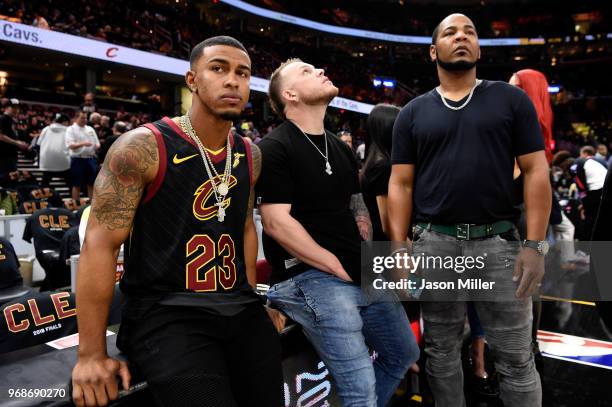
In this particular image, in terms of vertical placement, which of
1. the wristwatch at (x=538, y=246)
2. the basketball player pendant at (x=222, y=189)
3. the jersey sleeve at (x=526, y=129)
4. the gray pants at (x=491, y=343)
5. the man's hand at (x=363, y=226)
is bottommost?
the gray pants at (x=491, y=343)

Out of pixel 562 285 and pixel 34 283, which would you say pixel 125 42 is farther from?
pixel 562 285

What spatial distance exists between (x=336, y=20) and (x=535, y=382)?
4020cm

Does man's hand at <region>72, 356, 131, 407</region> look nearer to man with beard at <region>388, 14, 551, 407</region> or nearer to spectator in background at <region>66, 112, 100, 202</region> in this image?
man with beard at <region>388, 14, 551, 407</region>

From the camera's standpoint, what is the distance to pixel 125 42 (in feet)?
61.4

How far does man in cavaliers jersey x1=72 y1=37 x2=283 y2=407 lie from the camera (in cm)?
137

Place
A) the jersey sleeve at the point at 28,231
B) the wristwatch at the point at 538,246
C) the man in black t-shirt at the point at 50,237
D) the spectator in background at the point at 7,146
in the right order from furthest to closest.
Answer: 1. the spectator in background at the point at 7,146
2. the jersey sleeve at the point at 28,231
3. the man in black t-shirt at the point at 50,237
4. the wristwatch at the point at 538,246

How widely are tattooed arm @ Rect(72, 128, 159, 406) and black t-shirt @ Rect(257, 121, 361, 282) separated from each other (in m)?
0.63

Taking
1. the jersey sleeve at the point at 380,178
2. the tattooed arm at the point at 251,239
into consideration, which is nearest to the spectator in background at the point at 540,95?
the jersey sleeve at the point at 380,178

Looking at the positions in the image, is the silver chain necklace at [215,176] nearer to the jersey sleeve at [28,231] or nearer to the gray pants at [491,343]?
the gray pants at [491,343]

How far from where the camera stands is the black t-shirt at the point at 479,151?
6.73 feet

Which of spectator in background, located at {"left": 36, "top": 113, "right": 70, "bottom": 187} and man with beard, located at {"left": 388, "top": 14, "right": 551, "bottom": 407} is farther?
spectator in background, located at {"left": 36, "top": 113, "right": 70, "bottom": 187}

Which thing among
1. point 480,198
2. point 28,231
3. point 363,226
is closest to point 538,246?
point 480,198

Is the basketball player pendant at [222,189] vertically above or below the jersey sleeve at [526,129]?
below

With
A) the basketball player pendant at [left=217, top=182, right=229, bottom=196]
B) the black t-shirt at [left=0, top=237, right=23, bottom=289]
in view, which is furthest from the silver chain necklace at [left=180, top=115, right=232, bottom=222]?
the black t-shirt at [left=0, top=237, right=23, bottom=289]
